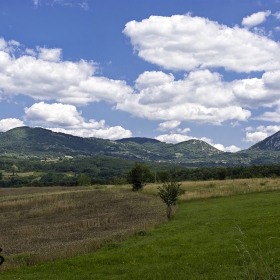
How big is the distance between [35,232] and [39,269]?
19083mm

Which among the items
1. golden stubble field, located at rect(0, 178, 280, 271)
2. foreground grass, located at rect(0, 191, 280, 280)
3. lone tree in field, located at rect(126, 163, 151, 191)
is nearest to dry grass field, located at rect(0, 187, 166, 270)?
golden stubble field, located at rect(0, 178, 280, 271)

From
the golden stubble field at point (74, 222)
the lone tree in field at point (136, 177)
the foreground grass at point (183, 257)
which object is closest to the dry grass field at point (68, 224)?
the golden stubble field at point (74, 222)

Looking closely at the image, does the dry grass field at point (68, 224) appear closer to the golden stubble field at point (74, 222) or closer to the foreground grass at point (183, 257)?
the golden stubble field at point (74, 222)

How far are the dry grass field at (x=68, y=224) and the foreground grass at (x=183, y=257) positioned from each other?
2182 millimetres

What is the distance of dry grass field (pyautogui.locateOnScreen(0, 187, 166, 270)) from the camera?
2528 cm

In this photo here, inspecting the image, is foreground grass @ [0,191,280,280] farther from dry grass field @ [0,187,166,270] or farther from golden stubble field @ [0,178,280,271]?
golden stubble field @ [0,178,280,271]

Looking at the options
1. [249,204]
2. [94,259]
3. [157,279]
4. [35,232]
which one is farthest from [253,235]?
[35,232]

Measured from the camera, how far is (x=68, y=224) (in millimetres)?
42469

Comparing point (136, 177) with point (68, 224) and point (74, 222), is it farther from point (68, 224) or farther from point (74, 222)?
point (68, 224)

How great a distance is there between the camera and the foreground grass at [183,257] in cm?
1712

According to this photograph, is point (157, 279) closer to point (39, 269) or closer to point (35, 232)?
point (39, 269)

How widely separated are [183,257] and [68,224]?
26.2 m

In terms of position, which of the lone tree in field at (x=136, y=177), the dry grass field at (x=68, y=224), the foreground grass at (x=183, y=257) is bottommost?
the dry grass field at (x=68, y=224)

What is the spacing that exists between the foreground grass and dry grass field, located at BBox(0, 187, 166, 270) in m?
2.18
